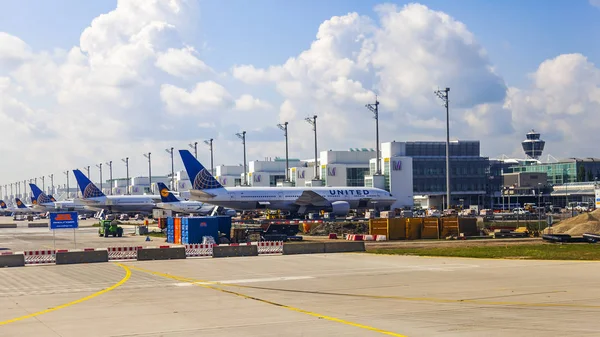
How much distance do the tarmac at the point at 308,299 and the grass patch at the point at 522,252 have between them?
269cm

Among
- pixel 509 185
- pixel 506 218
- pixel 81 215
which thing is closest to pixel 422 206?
pixel 509 185

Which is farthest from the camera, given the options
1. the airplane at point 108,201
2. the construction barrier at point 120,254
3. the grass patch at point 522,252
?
the airplane at point 108,201

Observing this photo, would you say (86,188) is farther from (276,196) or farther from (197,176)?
(276,196)

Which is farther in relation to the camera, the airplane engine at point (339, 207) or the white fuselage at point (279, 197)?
the airplane engine at point (339, 207)

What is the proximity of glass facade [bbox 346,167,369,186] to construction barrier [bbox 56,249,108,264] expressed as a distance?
339ft

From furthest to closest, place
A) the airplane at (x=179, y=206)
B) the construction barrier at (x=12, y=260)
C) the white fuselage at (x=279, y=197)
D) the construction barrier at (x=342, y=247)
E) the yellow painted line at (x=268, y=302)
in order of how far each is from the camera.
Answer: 1. the airplane at (x=179, y=206)
2. the white fuselage at (x=279, y=197)
3. the construction barrier at (x=342, y=247)
4. the construction barrier at (x=12, y=260)
5. the yellow painted line at (x=268, y=302)

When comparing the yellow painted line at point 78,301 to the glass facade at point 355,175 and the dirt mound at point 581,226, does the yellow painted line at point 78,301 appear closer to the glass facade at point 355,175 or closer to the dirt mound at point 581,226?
the dirt mound at point 581,226

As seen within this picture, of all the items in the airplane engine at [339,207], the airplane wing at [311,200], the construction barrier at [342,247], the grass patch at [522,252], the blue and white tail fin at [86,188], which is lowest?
the grass patch at [522,252]

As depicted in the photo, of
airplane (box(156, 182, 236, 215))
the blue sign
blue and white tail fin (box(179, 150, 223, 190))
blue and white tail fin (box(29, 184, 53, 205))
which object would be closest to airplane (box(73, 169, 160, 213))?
airplane (box(156, 182, 236, 215))

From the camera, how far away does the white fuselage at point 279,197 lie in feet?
279

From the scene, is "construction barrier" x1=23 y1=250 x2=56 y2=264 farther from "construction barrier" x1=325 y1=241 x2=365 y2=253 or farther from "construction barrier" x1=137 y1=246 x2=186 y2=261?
"construction barrier" x1=325 y1=241 x2=365 y2=253

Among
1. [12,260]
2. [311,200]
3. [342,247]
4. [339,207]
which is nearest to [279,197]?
[311,200]

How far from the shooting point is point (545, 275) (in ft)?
88.5

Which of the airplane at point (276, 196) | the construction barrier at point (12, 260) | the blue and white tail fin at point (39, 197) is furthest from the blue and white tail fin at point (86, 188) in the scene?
the construction barrier at point (12, 260)
